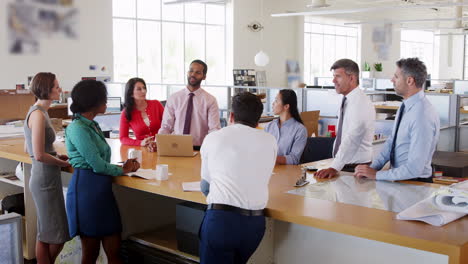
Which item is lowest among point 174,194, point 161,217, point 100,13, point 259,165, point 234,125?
point 161,217

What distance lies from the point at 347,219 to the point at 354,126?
1215mm

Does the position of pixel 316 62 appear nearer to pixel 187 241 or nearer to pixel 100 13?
pixel 100 13

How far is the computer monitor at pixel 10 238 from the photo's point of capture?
2.55 metres

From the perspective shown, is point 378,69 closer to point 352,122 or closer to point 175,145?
point 175,145

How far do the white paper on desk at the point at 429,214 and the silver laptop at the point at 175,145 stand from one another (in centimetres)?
201

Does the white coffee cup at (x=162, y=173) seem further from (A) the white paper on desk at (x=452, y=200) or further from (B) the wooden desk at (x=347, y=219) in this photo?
(A) the white paper on desk at (x=452, y=200)

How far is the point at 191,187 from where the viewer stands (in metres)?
2.98

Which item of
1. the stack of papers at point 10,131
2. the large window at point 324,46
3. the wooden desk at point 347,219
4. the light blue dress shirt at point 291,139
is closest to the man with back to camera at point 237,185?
the wooden desk at point 347,219

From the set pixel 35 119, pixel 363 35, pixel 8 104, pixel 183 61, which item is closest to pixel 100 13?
pixel 183 61

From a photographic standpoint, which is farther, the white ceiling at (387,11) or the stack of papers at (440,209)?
the white ceiling at (387,11)

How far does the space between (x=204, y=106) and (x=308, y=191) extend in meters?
1.79

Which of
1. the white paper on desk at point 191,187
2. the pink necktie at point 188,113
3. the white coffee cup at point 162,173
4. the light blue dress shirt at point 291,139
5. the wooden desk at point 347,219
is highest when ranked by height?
the pink necktie at point 188,113

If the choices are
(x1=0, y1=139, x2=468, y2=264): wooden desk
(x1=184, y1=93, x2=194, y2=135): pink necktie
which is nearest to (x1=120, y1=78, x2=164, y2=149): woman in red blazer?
(x1=184, y1=93, x2=194, y2=135): pink necktie

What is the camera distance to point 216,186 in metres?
2.52
